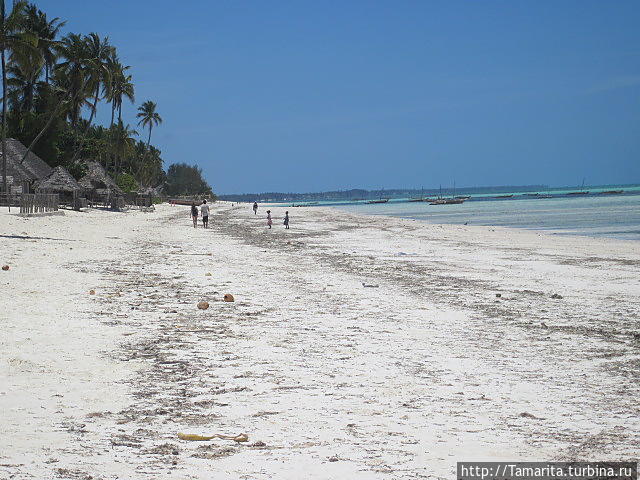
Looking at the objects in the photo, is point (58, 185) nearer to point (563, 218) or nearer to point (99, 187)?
point (99, 187)

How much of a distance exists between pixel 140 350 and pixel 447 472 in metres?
4.08

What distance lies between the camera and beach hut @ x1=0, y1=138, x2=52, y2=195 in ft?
152

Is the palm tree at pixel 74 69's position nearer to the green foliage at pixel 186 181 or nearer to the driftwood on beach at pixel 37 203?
the driftwood on beach at pixel 37 203

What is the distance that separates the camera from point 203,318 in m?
9.07

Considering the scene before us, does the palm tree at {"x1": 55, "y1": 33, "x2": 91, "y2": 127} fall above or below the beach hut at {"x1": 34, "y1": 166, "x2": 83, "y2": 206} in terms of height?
above

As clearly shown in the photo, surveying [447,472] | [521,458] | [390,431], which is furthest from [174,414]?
[521,458]

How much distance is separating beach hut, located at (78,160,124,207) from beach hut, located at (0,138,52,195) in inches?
136

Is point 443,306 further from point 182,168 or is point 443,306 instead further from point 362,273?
point 182,168

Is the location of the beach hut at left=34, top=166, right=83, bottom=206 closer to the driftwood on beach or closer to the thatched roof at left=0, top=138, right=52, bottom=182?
the thatched roof at left=0, top=138, right=52, bottom=182

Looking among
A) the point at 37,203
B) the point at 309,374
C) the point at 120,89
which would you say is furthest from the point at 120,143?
the point at 309,374

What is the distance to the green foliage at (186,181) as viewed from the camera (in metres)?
142

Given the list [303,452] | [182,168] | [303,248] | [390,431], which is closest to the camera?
[303,452]

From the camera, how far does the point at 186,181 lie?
5886 inches

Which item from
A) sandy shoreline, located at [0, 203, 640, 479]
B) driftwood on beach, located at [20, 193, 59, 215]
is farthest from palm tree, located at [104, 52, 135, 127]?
sandy shoreline, located at [0, 203, 640, 479]
